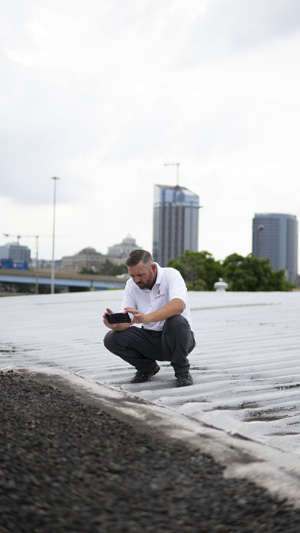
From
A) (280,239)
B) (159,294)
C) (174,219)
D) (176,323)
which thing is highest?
(174,219)

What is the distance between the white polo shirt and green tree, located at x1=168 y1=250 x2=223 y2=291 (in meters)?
37.8

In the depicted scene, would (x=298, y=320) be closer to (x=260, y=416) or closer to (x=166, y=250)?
(x=260, y=416)

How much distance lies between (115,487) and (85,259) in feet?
527

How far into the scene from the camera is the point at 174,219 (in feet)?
324

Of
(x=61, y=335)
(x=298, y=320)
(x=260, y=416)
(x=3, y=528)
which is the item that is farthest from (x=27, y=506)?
(x=298, y=320)

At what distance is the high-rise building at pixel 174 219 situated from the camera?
9775 cm

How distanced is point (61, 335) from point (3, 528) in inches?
210

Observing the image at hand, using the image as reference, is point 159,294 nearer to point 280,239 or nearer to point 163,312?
point 163,312

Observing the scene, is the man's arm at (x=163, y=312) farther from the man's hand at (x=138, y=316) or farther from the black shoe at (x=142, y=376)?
the black shoe at (x=142, y=376)

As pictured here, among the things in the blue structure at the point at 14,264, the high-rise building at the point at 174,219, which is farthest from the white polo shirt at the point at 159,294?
the high-rise building at the point at 174,219

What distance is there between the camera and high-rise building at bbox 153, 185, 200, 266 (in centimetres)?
9775

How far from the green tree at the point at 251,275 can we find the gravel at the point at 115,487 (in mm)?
36400

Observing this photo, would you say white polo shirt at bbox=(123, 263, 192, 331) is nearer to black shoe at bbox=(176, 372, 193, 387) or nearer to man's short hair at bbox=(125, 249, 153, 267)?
man's short hair at bbox=(125, 249, 153, 267)

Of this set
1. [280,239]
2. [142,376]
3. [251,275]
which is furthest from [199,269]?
[280,239]
